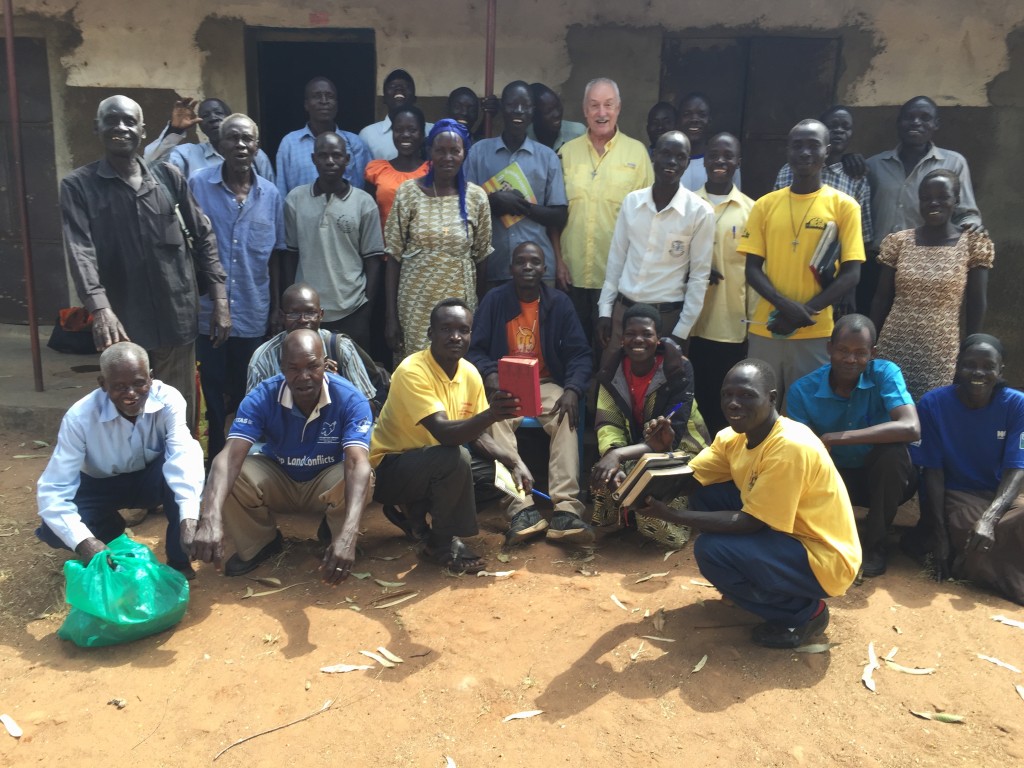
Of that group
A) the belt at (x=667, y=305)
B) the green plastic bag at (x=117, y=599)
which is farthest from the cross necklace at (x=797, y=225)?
the green plastic bag at (x=117, y=599)

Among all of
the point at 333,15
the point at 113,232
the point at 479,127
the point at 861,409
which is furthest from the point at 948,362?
the point at 333,15

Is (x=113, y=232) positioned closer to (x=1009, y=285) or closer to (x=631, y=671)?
(x=631, y=671)

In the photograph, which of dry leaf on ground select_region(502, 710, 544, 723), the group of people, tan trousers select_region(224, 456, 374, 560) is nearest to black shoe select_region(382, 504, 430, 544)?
the group of people

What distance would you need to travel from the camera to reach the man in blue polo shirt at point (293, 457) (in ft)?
12.3

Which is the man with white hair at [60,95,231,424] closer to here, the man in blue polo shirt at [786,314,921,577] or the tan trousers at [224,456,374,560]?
the tan trousers at [224,456,374,560]

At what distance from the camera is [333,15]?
21.7 feet

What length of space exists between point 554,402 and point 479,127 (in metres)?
2.53

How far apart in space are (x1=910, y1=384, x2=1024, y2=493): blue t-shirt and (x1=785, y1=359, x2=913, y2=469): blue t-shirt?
22cm

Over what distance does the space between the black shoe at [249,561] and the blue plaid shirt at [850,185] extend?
3.50m

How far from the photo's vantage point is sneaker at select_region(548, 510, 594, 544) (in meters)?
4.29

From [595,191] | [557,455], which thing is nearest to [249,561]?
[557,455]

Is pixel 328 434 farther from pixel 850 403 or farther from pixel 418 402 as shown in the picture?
pixel 850 403

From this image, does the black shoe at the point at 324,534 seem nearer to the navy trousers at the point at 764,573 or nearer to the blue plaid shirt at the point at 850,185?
the navy trousers at the point at 764,573

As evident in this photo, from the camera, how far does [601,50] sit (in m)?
6.47
